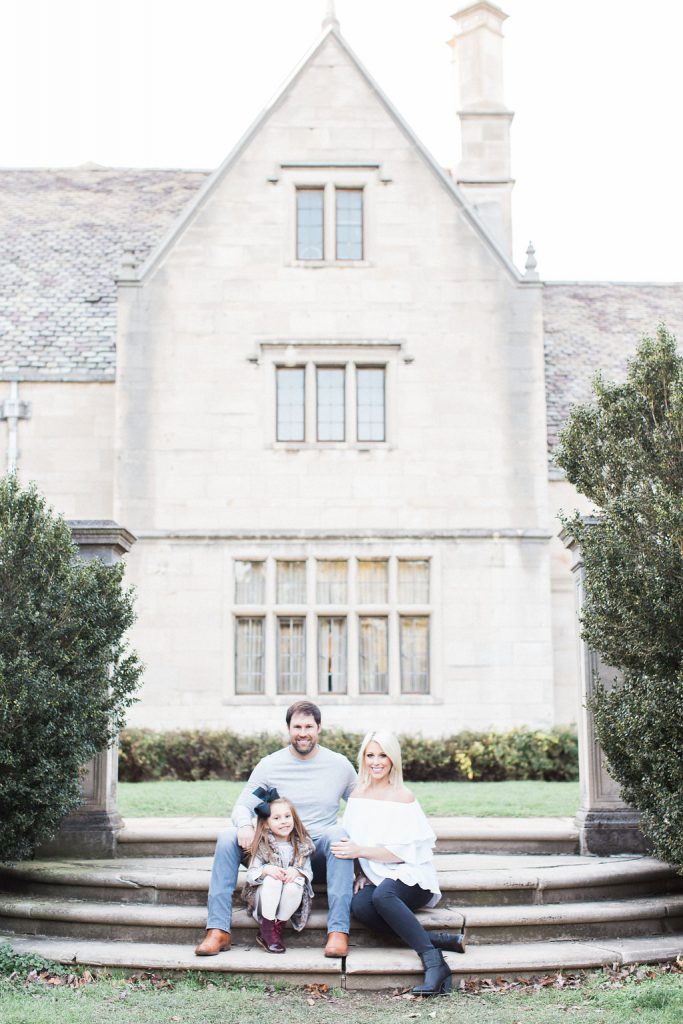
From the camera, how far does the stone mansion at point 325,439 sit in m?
16.7

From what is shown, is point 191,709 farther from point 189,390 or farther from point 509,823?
point 509,823

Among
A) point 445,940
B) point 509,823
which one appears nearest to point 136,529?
point 509,823

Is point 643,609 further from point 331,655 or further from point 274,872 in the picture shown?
point 331,655

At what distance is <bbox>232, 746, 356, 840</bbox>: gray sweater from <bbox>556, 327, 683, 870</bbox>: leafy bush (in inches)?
70.2

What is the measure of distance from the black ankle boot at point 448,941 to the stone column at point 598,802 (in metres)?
2.06

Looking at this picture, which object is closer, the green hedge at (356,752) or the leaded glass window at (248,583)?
the green hedge at (356,752)

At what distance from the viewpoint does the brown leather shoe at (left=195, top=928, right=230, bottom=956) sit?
6.47 metres

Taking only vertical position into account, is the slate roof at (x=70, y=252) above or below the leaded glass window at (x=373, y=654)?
above

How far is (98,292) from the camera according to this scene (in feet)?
63.8

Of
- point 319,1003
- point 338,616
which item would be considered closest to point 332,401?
point 338,616

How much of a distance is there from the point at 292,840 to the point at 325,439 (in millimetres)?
10711

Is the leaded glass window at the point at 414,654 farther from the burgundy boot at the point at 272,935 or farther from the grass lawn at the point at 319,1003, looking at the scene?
the grass lawn at the point at 319,1003

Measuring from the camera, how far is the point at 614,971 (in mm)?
6406

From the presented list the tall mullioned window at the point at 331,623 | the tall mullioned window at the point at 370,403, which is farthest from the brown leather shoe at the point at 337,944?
the tall mullioned window at the point at 370,403
